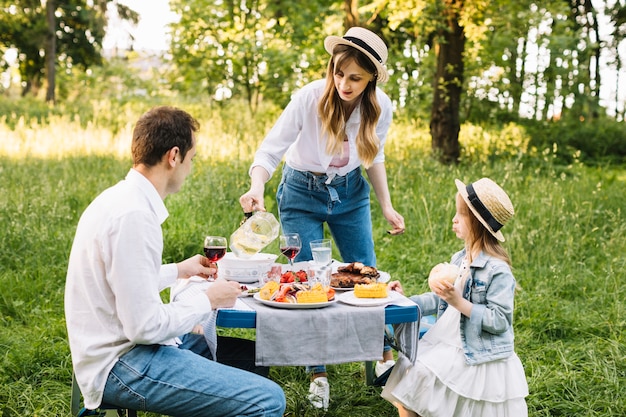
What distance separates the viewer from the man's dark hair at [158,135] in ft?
8.60

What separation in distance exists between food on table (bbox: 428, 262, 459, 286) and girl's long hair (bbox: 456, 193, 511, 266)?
0.47ft

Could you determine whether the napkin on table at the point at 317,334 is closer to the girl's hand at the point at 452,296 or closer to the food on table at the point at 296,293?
the food on table at the point at 296,293

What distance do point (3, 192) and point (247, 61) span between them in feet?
20.7

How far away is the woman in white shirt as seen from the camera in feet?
12.4

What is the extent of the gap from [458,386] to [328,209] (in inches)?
51.3

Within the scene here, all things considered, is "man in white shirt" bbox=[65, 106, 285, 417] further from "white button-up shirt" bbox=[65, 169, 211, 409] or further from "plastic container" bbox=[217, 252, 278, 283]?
"plastic container" bbox=[217, 252, 278, 283]

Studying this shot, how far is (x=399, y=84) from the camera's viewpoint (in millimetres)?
13164

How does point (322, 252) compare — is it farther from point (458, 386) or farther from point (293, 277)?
point (458, 386)

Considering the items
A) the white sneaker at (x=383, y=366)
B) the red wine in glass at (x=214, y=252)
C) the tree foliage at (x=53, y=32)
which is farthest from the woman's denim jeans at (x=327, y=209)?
the tree foliage at (x=53, y=32)

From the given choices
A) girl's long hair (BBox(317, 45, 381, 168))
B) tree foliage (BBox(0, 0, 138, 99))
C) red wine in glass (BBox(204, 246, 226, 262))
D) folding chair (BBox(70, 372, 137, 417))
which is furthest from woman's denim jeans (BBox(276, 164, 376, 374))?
tree foliage (BBox(0, 0, 138, 99))

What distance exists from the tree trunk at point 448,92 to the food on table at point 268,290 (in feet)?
25.0

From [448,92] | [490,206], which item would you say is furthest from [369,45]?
[448,92]

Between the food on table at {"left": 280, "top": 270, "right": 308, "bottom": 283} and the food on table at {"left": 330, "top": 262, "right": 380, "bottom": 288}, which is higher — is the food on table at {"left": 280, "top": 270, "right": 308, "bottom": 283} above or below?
below

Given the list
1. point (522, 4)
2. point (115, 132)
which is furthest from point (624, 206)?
point (115, 132)
